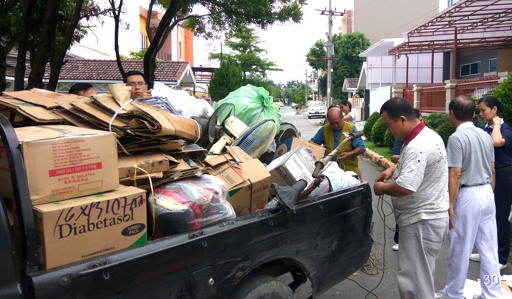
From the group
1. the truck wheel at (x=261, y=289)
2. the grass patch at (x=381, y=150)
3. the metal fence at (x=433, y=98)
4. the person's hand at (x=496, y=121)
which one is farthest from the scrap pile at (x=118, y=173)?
the metal fence at (x=433, y=98)

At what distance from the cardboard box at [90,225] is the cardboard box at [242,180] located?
85 centimetres

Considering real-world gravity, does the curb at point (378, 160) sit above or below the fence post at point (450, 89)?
below

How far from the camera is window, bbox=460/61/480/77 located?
21016 millimetres

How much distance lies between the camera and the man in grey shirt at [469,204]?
364 centimetres

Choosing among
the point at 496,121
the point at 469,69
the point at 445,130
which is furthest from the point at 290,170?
the point at 469,69

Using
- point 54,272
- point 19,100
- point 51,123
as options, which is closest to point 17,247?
point 54,272

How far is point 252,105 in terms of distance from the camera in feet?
15.3

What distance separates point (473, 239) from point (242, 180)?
2204mm

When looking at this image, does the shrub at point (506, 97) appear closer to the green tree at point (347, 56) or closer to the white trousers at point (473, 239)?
the white trousers at point (473, 239)

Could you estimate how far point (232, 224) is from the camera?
239 centimetres

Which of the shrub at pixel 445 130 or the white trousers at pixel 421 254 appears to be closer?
the white trousers at pixel 421 254

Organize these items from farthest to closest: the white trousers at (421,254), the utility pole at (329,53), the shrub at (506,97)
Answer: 1. the utility pole at (329,53)
2. the shrub at (506,97)
3. the white trousers at (421,254)

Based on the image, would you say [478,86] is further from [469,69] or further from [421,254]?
[421,254]

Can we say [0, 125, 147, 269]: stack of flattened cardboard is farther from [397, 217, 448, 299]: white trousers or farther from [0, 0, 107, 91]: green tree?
[0, 0, 107, 91]: green tree
